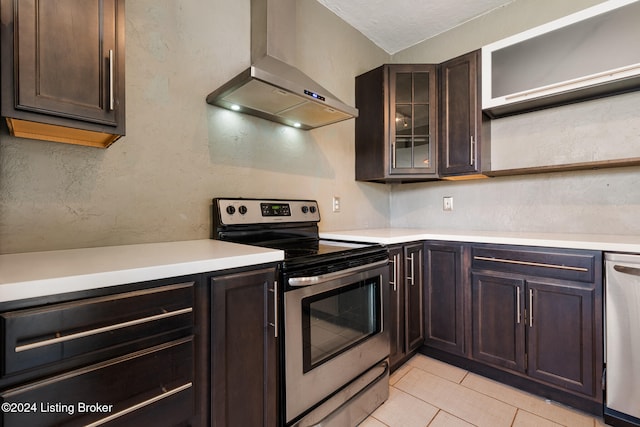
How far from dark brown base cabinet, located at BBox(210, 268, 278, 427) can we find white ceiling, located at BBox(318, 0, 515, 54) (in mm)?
2240

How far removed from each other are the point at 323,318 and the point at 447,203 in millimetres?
1817

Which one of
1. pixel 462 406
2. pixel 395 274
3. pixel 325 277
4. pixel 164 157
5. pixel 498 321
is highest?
pixel 164 157

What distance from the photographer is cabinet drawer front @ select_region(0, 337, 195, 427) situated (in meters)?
0.68

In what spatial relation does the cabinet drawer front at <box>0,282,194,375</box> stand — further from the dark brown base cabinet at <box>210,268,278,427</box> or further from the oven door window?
the oven door window

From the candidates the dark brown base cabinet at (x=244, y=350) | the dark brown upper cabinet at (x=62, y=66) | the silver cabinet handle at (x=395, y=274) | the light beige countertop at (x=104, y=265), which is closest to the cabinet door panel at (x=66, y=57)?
the dark brown upper cabinet at (x=62, y=66)

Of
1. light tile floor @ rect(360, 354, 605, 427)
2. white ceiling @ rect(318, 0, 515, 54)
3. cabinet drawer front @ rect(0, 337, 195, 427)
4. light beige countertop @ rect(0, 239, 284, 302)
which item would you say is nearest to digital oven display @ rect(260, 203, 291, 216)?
light beige countertop @ rect(0, 239, 284, 302)

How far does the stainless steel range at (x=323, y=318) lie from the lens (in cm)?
120

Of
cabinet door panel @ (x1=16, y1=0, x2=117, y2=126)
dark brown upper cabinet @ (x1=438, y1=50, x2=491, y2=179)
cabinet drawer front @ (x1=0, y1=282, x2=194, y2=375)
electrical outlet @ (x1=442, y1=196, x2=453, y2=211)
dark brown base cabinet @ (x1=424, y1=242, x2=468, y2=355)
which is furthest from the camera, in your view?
electrical outlet @ (x1=442, y1=196, x2=453, y2=211)

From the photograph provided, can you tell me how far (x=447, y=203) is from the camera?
8.57 ft

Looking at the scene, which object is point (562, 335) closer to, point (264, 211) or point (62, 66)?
point (264, 211)

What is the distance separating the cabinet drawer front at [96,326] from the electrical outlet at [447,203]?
2330 millimetres

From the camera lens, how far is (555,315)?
1.60 m

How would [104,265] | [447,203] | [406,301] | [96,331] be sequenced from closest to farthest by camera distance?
1. [96,331]
2. [104,265]
3. [406,301]
4. [447,203]

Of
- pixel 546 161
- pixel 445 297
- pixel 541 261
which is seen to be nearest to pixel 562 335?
pixel 541 261
